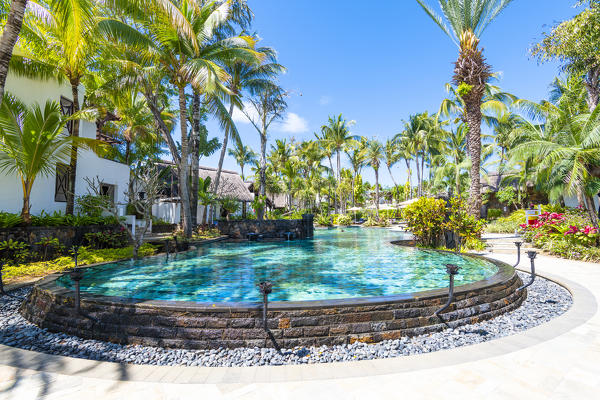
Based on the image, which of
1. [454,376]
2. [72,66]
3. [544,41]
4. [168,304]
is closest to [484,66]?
[544,41]

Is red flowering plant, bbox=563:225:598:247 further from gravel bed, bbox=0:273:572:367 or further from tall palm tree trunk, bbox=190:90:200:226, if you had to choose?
tall palm tree trunk, bbox=190:90:200:226

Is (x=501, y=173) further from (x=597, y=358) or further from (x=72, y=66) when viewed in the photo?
(x=72, y=66)

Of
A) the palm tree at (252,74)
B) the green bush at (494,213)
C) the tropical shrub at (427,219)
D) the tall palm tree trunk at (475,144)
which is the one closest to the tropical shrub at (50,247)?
the palm tree at (252,74)

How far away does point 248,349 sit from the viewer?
349 cm

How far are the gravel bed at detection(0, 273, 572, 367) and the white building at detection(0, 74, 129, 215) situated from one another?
8.07 m

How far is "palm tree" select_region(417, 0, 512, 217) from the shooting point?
13.3 metres

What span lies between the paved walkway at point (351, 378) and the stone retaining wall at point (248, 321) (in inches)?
24.0

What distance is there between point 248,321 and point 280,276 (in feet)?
12.8

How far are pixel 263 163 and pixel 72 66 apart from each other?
530 inches

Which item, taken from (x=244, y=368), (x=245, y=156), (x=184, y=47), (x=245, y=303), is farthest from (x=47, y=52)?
(x=245, y=156)

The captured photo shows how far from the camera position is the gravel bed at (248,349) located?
10.8ft

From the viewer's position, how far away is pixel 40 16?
9.16 m

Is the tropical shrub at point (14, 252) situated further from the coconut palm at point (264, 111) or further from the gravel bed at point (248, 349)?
the coconut palm at point (264, 111)

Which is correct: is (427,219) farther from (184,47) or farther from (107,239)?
(184,47)
